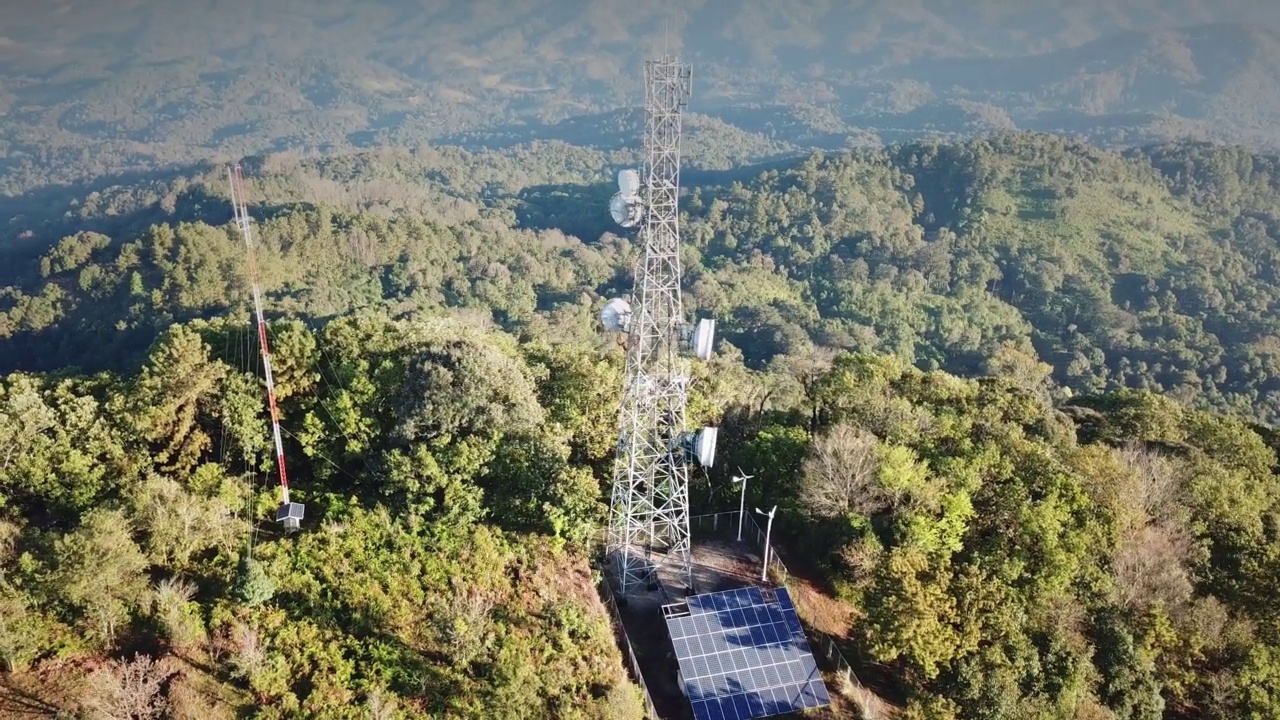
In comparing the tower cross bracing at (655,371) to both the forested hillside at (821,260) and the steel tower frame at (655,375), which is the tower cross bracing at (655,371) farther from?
the forested hillside at (821,260)

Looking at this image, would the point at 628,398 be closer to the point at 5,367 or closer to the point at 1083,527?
the point at 1083,527

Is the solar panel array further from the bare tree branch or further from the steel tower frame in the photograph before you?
the bare tree branch

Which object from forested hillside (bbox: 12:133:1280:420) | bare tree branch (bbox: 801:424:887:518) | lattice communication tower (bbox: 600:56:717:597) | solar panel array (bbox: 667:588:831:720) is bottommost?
forested hillside (bbox: 12:133:1280:420)

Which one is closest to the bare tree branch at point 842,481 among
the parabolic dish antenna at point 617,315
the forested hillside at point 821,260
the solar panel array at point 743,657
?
the solar panel array at point 743,657

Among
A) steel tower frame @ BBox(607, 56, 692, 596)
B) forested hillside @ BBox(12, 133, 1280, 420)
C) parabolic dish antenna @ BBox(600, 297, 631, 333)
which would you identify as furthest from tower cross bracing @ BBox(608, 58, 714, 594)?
forested hillside @ BBox(12, 133, 1280, 420)

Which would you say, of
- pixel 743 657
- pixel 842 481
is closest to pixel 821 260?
pixel 842 481

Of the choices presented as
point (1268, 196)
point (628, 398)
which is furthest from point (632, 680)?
point (1268, 196)

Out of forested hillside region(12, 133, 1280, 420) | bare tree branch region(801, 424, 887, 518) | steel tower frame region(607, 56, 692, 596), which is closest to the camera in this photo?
steel tower frame region(607, 56, 692, 596)
